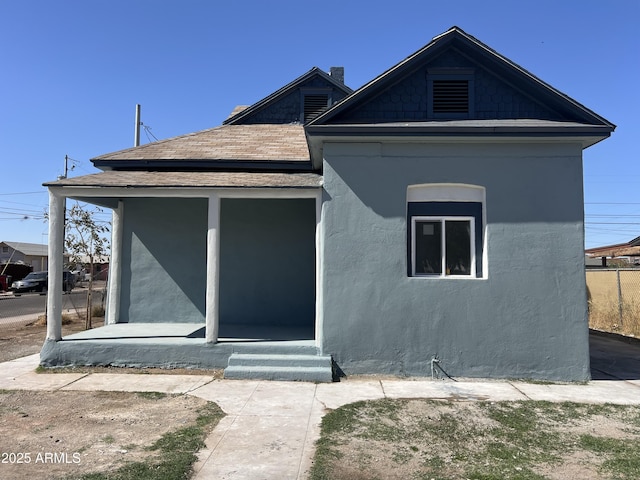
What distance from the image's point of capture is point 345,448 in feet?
15.8

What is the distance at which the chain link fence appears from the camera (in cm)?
1299

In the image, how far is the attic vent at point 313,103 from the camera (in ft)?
44.6

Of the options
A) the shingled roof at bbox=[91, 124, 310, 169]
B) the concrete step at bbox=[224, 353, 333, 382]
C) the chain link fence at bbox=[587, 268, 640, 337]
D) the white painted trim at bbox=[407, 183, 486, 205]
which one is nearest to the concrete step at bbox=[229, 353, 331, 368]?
the concrete step at bbox=[224, 353, 333, 382]

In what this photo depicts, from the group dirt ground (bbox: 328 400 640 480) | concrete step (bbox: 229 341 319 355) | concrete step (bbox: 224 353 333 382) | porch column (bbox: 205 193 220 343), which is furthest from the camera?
porch column (bbox: 205 193 220 343)

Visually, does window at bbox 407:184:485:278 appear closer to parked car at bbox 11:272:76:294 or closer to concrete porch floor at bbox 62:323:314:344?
concrete porch floor at bbox 62:323:314:344

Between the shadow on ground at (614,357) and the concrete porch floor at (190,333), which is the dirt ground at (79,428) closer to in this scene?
the concrete porch floor at (190,333)

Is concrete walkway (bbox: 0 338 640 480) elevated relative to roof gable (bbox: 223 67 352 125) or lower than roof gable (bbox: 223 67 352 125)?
lower

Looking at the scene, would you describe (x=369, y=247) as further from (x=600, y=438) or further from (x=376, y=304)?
(x=600, y=438)

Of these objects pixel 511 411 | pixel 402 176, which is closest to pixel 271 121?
pixel 402 176

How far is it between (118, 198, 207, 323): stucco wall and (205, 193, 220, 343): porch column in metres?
2.20

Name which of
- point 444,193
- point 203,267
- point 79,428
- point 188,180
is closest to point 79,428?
point 79,428

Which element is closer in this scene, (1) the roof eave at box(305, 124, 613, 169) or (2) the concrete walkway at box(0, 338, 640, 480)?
(2) the concrete walkway at box(0, 338, 640, 480)

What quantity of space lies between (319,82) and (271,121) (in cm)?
193

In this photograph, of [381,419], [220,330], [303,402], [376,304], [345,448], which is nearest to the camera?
[345,448]
